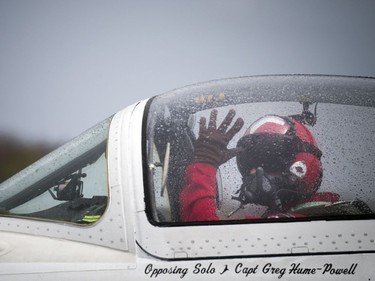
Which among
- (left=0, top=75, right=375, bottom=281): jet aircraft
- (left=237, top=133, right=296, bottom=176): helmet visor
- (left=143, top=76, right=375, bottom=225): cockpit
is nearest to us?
(left=0, top=75, right=375, bottom=281): jet aircraft

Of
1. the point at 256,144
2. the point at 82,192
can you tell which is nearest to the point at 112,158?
the point at 82,192

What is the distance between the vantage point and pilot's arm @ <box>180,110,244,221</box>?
2004mm

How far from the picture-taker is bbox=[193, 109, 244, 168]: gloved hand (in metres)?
2.11

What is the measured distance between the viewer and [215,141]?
7.08ft

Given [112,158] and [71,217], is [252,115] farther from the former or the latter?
[71,217]

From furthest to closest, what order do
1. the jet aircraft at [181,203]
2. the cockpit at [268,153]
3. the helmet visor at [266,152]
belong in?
1. the helmet visor at [266,152]
2. the cockpit at [268,153]
3. the jet aircraft at [181,203]

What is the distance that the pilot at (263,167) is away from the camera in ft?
6.62

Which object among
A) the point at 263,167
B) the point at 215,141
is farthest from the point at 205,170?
the point at 263,167

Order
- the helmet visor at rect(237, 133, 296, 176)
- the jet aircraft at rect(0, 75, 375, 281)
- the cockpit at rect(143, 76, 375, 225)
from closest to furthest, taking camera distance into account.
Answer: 1. the jet aircraft at rect(0, 75, 375, 281)
2. the cockpit at rect(143, 76, 375, 225)
3. the helmet visor at rect(237, 133, 296, 176)

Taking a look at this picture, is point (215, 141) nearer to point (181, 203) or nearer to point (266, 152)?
point (266, 152)

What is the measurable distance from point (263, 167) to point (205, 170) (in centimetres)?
29

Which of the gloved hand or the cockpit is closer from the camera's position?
the cockpit

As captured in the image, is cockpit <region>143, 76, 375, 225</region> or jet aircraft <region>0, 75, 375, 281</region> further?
cockpit <region>143, 76, 375, 225</region>

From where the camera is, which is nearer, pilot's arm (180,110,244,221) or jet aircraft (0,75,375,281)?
jet aircraft (0,75,375,281)
